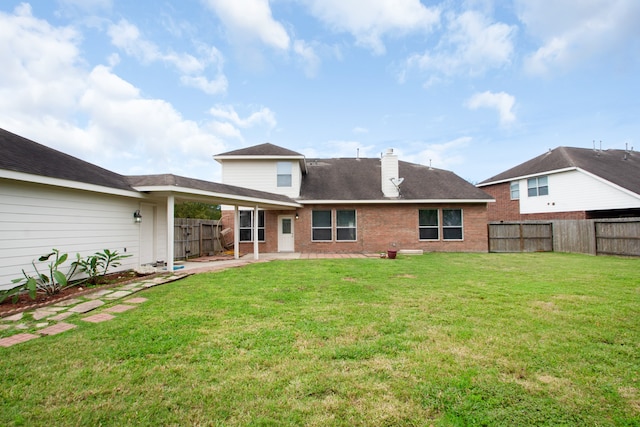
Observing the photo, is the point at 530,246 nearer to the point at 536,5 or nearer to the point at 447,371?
the point at 536,5

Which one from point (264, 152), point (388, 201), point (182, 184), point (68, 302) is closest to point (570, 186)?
point (388, 201)

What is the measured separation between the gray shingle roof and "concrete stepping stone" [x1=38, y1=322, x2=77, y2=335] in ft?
37.7

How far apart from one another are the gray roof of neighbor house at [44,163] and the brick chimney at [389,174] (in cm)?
1120

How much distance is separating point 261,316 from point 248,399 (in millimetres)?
2067

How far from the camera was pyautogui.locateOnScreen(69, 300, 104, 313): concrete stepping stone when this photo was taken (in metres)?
4.78

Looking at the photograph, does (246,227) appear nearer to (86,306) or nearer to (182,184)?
(182,184)

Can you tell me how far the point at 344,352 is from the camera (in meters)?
3.18

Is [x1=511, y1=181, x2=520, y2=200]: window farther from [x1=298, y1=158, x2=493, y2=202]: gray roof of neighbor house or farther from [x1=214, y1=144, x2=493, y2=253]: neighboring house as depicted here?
[x1=214, y1=144, x2=493, y2=253]: neighboring house

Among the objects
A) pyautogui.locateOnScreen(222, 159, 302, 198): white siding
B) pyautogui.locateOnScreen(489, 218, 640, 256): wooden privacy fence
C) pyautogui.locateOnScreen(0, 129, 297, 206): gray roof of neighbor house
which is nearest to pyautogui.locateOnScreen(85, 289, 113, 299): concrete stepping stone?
pyautogui.locateOnScreen(0, 129, 297, 206): gray roof of neighbor house

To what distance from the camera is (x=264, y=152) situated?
14.9 metres

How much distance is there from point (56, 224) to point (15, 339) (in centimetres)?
399

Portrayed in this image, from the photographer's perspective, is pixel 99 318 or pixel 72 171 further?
pixel 72 171

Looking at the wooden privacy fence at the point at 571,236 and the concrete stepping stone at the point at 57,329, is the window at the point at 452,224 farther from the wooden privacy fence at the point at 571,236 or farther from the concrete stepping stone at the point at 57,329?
the concrete stepping stone at the point at 57,329

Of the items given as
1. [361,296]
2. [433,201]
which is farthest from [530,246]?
[361,296]
